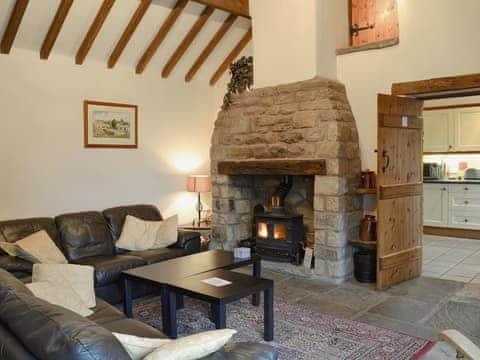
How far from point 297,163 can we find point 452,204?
3.75 m

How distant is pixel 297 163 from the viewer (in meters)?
5.12

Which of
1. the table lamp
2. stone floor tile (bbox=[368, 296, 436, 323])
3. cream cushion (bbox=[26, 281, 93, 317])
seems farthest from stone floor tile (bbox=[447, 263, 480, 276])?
cream cushion (bbox=[26, 281, 93, 317])

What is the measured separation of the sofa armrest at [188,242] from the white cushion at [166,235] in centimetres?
6

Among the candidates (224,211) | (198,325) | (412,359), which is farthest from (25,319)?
(224,211)

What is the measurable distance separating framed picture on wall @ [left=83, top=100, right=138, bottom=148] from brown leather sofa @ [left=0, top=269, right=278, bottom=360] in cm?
451

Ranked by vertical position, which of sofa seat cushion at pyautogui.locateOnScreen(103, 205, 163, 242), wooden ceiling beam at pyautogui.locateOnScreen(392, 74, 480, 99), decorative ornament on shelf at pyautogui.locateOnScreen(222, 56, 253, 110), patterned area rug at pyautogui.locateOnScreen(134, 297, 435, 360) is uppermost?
decorative ornament on shelf at pyautogui.locateOnScreen(222, 56, 253, 110)

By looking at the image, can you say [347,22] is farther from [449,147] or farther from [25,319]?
[25,319]

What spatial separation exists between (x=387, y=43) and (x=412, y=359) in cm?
356

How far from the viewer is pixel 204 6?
20.4 feet

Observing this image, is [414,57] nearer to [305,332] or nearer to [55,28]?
[305,332]

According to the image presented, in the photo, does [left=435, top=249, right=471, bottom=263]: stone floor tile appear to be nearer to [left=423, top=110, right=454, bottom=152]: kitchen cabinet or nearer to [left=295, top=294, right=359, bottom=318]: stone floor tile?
[left=423, top=110, right=454, bottom=152]: kitchen cabinet

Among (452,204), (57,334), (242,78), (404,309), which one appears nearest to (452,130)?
(452,204)

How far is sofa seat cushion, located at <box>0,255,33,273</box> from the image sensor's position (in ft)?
12.3

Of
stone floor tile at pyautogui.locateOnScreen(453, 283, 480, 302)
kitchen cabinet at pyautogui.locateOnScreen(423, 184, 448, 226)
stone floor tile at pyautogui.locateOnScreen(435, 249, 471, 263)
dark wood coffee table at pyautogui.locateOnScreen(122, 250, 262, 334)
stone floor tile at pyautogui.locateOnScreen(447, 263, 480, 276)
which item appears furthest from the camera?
kitchen cabinet at pyautogui.locateOnScreen(423, 184, 448, 226)
